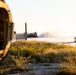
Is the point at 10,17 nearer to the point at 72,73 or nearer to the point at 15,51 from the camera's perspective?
the point at 72,73

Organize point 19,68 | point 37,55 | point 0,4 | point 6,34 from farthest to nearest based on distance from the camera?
point 37,55 < point 19,68 < point 6,34 < point 0,4

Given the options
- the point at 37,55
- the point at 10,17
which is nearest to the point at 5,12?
the point at 10,17

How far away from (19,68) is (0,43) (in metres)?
1.34

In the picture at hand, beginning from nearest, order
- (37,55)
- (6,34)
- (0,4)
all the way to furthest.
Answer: (0,4) < (6,34) < (37,55)

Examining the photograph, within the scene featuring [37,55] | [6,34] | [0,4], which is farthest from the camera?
[37,55]

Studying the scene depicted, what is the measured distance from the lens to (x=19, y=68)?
1384 cm

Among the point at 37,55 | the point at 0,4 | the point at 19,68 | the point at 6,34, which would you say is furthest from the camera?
the point at 37,55

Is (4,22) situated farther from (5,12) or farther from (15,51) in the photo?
(15,51)

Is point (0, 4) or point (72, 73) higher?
point (0, 4)

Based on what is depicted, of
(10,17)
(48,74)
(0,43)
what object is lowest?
(48,74)

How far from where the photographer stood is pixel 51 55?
19.1 metres

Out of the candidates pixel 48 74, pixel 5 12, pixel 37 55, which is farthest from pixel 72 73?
pixel 37 55

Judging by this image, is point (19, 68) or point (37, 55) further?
point (37, 55)

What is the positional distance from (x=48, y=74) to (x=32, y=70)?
4.36 ft
